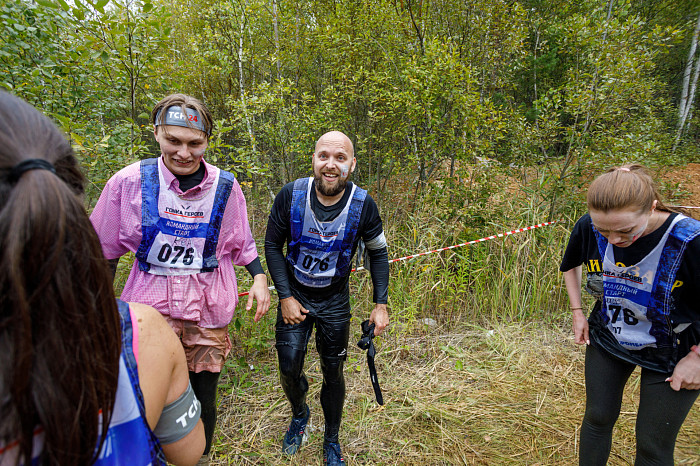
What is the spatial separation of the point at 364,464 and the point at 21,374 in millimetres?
2460

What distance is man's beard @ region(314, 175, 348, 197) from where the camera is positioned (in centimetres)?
228

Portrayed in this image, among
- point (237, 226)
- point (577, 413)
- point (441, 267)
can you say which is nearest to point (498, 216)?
point (441, 267)

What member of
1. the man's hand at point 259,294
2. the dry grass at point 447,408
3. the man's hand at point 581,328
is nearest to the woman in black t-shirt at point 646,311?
the man's hand at point 581,328

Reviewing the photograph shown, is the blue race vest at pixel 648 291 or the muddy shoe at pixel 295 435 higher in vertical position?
the blue race vest at pixel 648 291

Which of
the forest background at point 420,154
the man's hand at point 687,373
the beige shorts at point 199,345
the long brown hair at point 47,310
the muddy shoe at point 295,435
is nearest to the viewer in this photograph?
the long brown hair at point 47,310

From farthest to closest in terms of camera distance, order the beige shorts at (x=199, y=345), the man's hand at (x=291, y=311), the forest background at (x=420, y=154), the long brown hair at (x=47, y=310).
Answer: the forest background at (x=420, y=154) < the man's hand at (x=291, y=311) < the beige shorts at (x=199, y=345) < the long brown hair at (x=47, y=310)

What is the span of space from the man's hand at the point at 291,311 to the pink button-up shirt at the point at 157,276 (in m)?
0.41

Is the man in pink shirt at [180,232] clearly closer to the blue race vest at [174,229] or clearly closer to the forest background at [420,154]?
the blue race vest at [174,229]

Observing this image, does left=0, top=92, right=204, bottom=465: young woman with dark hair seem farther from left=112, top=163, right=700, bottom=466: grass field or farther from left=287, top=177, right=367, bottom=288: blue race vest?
left=112, top=163, right=700, bottom=466: grass field

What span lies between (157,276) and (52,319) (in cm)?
138

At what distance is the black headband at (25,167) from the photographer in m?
0.53

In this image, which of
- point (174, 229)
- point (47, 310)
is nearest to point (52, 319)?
point (47, 310)

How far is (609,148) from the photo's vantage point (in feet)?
16.6

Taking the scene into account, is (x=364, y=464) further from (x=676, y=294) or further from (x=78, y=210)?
(x=78, y=210)
